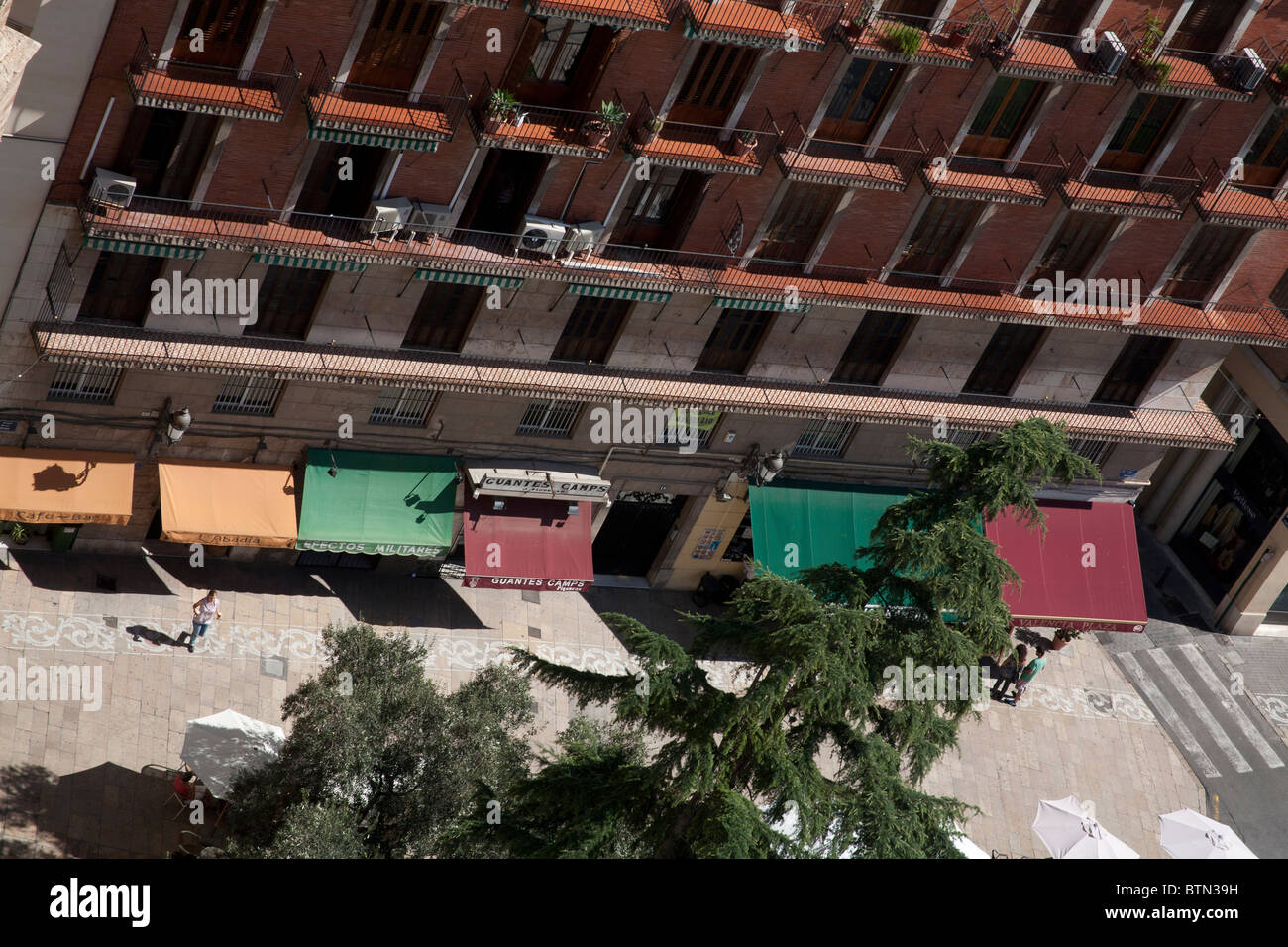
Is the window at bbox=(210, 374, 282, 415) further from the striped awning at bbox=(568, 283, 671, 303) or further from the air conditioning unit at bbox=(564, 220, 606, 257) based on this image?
the air conditioning unit at bbox=(564, 220, 606, 257)

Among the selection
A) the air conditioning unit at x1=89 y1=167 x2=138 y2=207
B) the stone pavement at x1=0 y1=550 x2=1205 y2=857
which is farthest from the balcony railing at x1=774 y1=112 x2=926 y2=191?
the air conditioning unit at x1=89 y1=167 x2=138 y2=207

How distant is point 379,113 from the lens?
35250 millimetres

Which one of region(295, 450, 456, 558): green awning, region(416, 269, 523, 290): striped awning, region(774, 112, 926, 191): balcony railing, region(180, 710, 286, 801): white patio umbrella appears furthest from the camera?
region(295, 450, 456, 558): green awning

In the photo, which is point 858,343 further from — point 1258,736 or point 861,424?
point 1258,736

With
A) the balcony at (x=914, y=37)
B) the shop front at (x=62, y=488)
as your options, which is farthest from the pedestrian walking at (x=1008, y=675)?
the shop front at (x=62, y=488)

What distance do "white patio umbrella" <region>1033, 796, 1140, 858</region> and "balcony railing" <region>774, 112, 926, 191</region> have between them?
16498mm

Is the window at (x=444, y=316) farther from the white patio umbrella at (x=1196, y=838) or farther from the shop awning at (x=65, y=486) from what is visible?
the white patio umbrella at (x=1196, y=838)

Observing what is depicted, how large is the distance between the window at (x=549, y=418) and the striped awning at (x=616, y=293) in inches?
157

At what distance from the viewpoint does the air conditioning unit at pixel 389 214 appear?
3697 centimetres

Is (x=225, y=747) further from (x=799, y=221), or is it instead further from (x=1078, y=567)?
(x=1078, y=567)

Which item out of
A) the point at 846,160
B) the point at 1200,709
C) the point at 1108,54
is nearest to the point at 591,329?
the point at 846,160

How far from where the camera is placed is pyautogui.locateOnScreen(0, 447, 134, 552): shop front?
38094 millimetres
